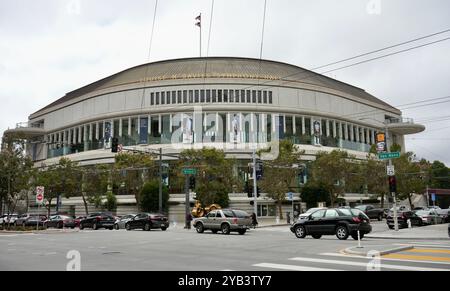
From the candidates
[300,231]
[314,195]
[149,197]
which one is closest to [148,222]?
[300,231]

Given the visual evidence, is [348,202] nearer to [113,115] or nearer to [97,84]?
[113,115]

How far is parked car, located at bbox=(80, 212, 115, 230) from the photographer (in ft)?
141

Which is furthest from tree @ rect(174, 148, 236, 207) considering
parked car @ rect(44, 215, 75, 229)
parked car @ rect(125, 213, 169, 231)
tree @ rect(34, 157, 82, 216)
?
tree @ rect(34, 157, 82, 216)

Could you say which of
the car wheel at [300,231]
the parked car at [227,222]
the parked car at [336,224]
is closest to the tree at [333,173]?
the parked car at [227,222]

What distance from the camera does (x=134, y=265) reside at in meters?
12.9

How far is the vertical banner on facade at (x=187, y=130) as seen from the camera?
66188mm

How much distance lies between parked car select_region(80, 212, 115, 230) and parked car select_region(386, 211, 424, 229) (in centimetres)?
2518

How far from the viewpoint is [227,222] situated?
29.8 m

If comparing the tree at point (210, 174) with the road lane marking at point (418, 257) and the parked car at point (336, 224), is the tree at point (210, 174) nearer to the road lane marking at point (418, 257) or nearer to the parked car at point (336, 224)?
the parked car at point (336, 224)

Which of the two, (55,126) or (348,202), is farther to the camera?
(55,126)

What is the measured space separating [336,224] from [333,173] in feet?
115

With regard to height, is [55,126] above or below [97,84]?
below

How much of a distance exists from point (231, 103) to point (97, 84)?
30.5m

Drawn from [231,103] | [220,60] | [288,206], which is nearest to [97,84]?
[220,60]
